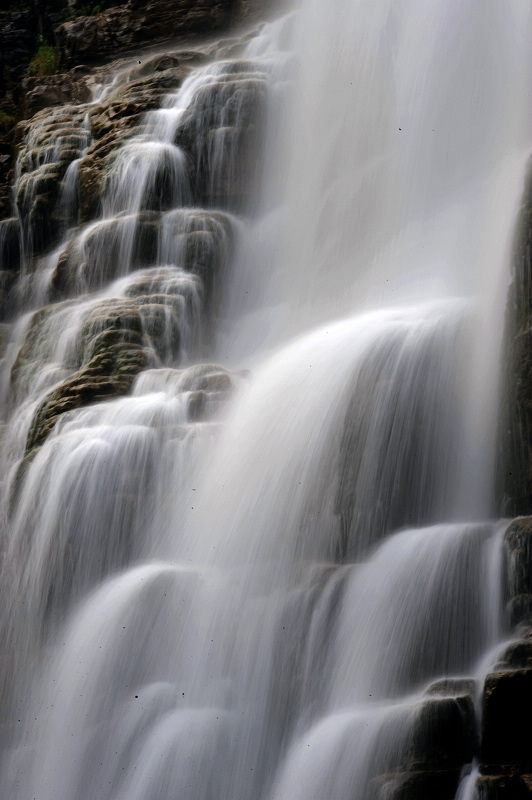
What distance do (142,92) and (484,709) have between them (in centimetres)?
1063

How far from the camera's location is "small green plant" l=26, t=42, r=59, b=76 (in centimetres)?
1717

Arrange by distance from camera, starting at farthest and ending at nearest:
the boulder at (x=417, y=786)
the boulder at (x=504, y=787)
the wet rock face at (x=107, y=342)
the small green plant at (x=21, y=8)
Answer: the small green plant at (x=21, y=8), the wet rock face at (x=107, y=342), the boulder at (x=417, y=786), the boulder at (x=504, y=787)

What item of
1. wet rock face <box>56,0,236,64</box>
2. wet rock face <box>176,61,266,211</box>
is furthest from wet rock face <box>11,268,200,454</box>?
wet rock face <box>56,0,236,64</box>

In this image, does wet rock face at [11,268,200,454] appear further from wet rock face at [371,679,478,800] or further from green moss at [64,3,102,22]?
green moss at [64,3,102,22]

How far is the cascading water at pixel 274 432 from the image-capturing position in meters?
5.62

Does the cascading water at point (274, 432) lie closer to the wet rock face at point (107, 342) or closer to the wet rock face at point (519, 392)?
the wet rock face at point (107, 342)

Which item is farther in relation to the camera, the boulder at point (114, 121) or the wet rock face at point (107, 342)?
the boulder at point (114, 121)

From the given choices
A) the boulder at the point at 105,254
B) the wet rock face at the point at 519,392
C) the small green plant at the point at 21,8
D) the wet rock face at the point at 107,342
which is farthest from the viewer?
the small green plant at the point at 21,8

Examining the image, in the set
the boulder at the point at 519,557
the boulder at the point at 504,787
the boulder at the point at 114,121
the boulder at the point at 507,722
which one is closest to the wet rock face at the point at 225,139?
the boulder at the point at 114,121

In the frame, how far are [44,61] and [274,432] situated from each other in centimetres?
1292

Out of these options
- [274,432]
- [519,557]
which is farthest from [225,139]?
[519,557]

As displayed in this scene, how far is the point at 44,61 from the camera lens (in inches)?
688

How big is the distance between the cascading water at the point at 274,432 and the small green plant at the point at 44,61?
560 centimetres

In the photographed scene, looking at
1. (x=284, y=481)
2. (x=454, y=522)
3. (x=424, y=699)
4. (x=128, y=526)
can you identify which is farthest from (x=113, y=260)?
(x=424, y=699)
